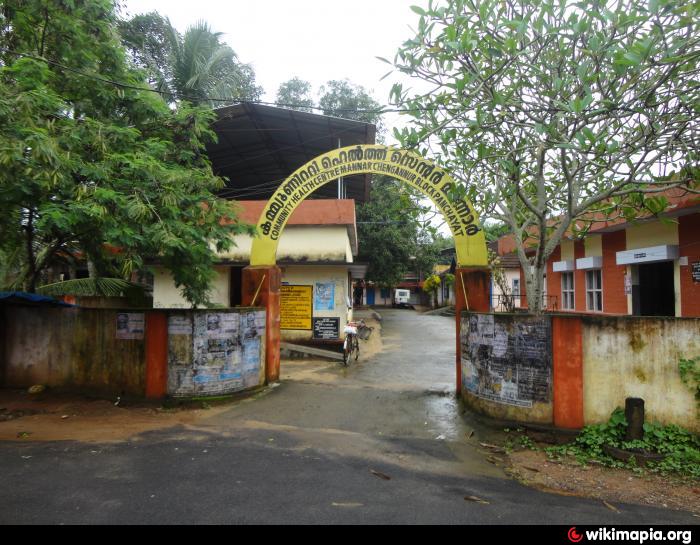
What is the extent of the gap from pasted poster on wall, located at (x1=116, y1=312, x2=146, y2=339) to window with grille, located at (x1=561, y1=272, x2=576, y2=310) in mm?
12196

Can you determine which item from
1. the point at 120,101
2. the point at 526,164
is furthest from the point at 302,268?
the point at 526,164

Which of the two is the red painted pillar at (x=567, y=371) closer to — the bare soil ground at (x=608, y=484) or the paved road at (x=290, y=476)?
the bare soil ground at (x=608, y=484)

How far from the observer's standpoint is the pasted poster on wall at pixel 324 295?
43.7ft

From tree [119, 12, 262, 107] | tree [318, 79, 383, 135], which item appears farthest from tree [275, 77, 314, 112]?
tree [119, 12, 262, 107]

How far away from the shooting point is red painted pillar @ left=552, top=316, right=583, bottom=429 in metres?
5.87

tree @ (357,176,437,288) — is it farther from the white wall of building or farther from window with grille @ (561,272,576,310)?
the white wall of building

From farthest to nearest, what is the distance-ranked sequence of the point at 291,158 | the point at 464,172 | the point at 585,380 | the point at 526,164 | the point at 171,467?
the point at 291,158 < the point at 464,172 < the point at 526,164 < the point at 585,380 < the point at 171,467

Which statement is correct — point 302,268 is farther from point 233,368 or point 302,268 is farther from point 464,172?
point 464,172

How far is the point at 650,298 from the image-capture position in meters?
10.7

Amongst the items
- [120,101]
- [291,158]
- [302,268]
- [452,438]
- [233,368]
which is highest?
[291,158]

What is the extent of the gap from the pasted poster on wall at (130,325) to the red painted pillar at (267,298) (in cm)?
212

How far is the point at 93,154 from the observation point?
23.4 feet

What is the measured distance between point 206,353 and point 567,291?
456 inches

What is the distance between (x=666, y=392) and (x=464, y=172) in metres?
4.68
